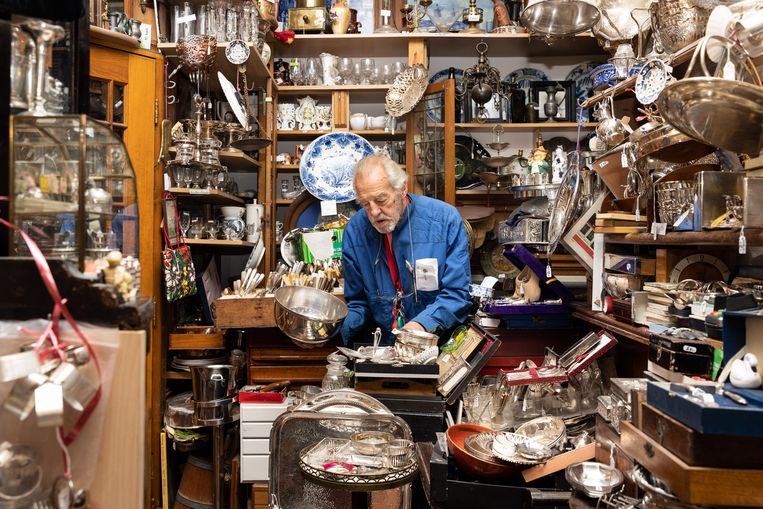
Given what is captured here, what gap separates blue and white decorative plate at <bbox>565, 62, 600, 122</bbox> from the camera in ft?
15.6

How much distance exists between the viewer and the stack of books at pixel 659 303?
2002 mm

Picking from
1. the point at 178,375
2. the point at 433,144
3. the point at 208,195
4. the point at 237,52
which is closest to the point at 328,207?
the point at 433,144

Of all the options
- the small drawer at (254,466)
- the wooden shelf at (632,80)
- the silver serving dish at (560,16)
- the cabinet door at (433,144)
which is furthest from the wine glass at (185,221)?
the wooden shelf at (632,80)

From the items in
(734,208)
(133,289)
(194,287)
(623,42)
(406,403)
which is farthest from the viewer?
(194,287)

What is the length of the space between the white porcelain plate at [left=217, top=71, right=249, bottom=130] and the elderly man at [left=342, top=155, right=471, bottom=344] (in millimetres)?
1050

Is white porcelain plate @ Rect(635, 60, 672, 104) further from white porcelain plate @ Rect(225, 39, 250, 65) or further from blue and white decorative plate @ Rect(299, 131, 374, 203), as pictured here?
blue and white decorative plate @ Rect(299, 131, 374, 203)

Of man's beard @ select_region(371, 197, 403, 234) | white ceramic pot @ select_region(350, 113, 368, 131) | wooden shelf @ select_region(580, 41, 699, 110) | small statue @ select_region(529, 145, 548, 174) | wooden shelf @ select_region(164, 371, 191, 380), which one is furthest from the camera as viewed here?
white ceramic pot @ select_region(350, 113, 368, 131)

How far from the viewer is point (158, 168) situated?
3.36 metres

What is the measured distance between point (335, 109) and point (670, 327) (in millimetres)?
3122

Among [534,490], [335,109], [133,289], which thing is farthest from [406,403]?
[335,109]

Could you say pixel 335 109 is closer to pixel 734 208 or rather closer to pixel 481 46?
pixel 481 46

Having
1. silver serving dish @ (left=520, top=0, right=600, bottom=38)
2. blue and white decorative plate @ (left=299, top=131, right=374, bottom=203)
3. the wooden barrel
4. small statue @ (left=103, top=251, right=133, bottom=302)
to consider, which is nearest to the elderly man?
silver serving dish @ (left=520, top=0, right=600, bottom=38)

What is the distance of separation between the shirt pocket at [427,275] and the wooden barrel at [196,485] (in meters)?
1.55

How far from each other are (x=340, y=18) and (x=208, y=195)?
181 cm
